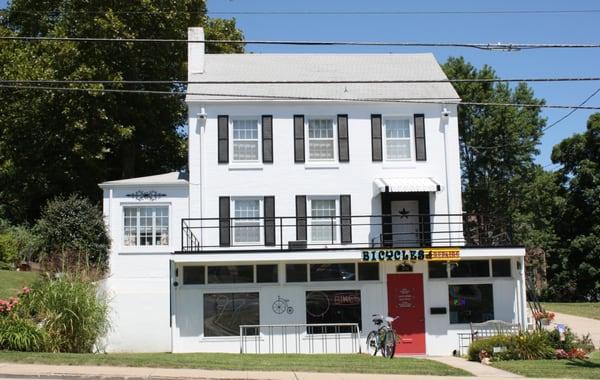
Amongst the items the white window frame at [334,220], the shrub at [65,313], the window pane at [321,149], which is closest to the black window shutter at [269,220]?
the white window frame at [334,220]

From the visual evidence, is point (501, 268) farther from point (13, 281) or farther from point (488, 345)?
point (13, 281)

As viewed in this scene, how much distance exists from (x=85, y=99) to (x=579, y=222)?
30209 mm

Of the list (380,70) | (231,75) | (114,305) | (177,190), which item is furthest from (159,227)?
(380,70)

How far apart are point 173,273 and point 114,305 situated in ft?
9.47

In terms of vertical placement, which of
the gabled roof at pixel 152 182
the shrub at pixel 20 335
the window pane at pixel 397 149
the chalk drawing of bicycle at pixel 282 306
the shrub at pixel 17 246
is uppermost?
the window pane at pixel 397 149

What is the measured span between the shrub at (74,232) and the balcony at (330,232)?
3866 millimetres

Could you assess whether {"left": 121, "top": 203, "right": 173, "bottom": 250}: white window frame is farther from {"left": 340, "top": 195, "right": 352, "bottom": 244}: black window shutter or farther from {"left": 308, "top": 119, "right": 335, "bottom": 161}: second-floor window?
{"left": 340, "top": 195, "right": 352, "bottom": 244}: black window shutter

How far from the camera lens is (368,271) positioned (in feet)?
77.7

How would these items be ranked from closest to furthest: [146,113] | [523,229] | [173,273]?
[173,273], [146,113], [523,229]

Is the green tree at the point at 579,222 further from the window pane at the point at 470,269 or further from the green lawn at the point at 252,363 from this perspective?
the green lawn at the point at 252,363

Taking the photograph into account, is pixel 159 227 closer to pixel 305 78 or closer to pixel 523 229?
pixel 305 78

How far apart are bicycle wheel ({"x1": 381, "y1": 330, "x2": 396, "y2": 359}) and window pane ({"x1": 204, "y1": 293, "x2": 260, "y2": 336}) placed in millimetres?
4934

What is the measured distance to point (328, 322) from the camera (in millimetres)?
23391

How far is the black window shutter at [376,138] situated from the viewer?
87.2ft
